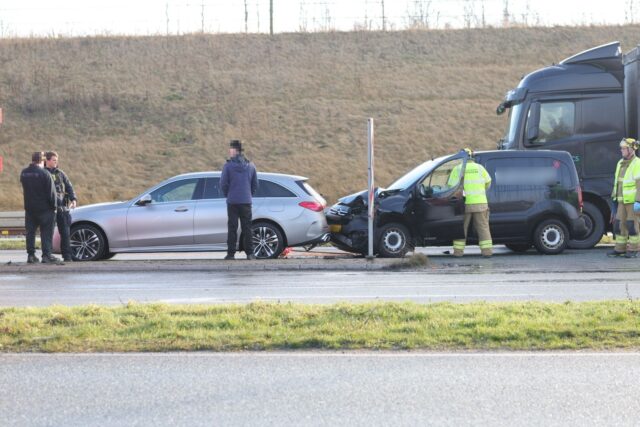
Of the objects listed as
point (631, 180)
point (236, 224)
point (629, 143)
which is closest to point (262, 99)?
point (629, 143)

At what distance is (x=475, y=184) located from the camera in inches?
683

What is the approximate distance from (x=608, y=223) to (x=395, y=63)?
34769 mm

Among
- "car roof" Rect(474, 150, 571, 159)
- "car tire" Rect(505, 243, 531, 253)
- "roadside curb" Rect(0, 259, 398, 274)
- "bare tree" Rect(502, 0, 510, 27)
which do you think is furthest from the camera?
"bare tree" Rect(502, 0, 510, 27)

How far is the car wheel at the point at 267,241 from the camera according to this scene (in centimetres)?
1731

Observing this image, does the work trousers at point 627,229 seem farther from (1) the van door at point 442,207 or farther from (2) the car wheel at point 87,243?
(2) the car wheel at point 87,243

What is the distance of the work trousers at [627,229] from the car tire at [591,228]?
175 centimetres

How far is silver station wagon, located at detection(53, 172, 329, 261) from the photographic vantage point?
1728 cm

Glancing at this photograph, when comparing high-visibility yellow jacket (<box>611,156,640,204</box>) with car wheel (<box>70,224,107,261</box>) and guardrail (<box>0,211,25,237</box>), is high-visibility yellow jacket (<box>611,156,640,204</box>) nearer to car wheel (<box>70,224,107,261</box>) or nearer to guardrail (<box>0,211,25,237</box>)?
car wheel (<box>70,224,107,261</box>)

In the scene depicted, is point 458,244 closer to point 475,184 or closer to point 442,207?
point 442,207

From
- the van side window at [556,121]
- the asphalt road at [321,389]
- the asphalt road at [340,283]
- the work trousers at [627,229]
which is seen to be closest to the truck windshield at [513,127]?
the van side window at [556,121]

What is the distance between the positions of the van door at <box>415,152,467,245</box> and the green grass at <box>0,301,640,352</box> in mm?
7793


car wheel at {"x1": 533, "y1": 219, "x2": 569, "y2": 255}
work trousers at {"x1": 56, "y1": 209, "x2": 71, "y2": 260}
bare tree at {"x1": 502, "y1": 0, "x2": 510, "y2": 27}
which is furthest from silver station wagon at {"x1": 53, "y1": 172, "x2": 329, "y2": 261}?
bare tree at {"x1": 502, "y1": 0, "x2": 510, "y2": 27}

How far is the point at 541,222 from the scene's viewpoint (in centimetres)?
1820

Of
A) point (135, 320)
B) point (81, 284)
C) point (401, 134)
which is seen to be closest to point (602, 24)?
point (401, 134)
